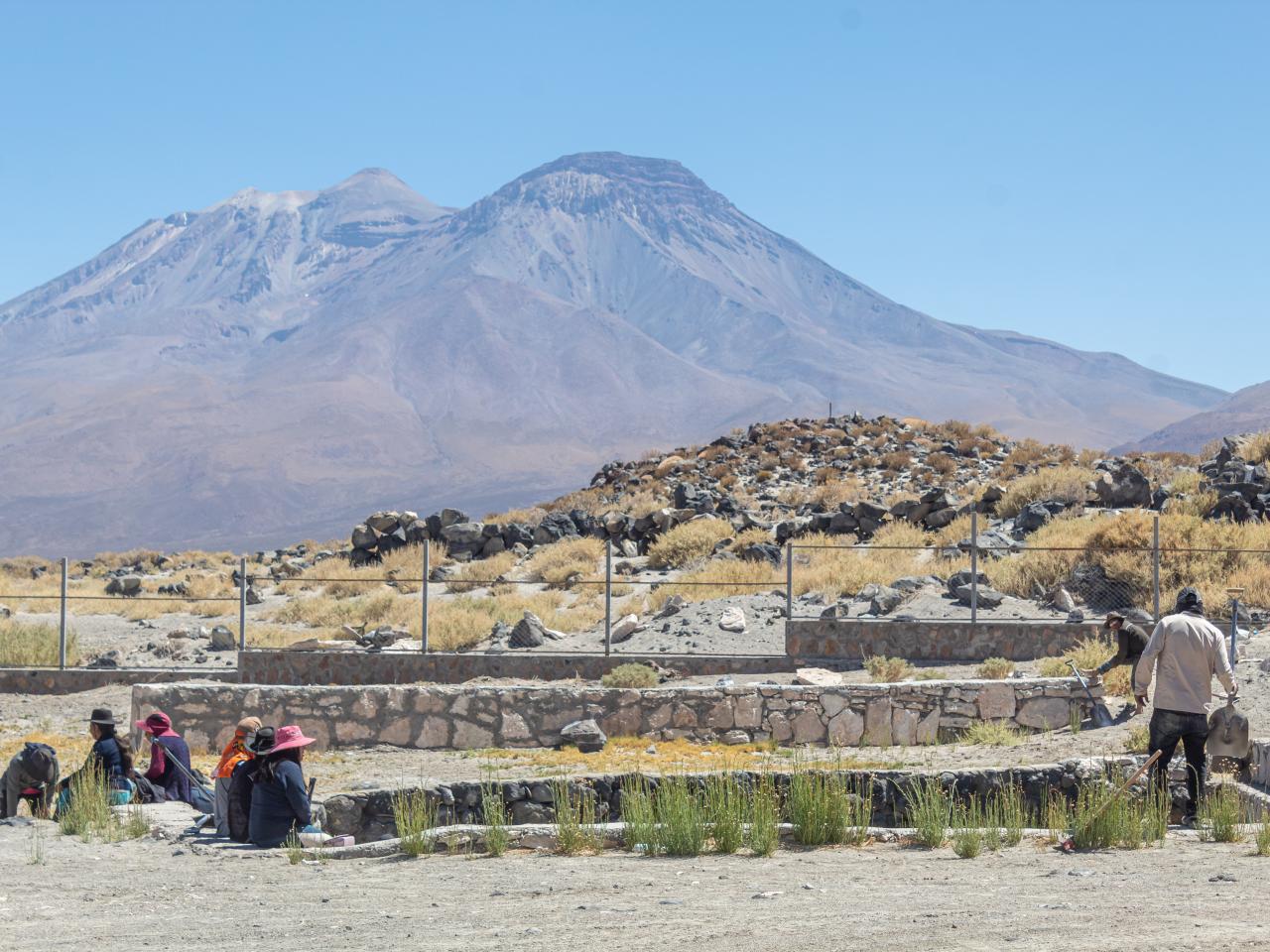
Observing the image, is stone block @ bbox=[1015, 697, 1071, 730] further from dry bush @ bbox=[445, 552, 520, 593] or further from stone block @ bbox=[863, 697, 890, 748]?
dry bush @ bbox=[445, 552, 520, 593]

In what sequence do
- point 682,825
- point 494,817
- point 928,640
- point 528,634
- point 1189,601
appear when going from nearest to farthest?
point 682,825 < point 494,817 < point 1189,601 < point 928,640 < point 528,634

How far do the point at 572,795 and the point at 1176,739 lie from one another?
4318 millimetres

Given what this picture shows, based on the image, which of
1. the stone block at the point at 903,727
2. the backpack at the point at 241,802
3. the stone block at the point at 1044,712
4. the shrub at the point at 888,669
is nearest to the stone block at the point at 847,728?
the stone block at the point at 903,727

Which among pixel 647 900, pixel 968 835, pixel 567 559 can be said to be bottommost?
pixel 647 900

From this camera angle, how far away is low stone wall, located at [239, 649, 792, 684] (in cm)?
2247

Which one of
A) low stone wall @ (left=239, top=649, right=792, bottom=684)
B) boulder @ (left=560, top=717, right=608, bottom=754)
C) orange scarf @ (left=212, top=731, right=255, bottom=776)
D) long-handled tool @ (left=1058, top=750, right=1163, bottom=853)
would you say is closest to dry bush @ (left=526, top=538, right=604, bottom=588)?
low stone wall @ (left=239, top=649, right=792, bottom=684)

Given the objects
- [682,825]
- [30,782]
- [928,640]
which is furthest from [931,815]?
[928,640]

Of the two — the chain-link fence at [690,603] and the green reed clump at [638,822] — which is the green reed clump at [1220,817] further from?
the chain-link fence at [690,603]

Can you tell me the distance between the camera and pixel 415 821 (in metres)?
11.2

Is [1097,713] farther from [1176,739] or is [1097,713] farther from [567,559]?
[567,559]

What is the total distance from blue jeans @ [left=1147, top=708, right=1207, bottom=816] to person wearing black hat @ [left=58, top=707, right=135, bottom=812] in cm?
772

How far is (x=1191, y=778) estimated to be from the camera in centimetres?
1194

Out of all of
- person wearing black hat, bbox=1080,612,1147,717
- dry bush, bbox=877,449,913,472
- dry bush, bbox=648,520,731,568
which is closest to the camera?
person wearing black hat, bbox=1080,612,1147,717

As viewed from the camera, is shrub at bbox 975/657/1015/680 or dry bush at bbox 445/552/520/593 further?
dry bush at bbox 445/552/520/593
